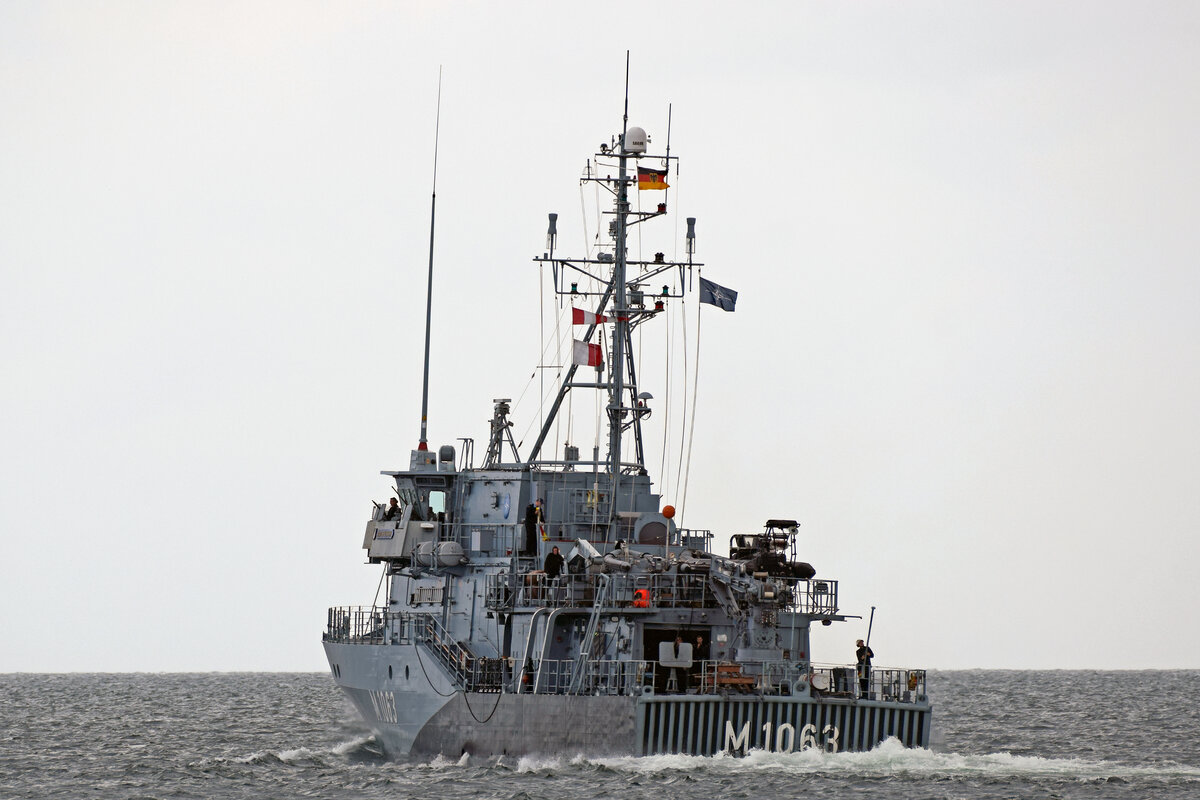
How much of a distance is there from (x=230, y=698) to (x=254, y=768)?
50.6 meters

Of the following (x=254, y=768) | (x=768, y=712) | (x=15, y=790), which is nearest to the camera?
(x=768, y=712)

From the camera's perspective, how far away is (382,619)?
42.2 meters

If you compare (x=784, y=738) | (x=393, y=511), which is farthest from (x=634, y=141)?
(x=784, y=738)

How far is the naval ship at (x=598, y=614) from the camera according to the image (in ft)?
106

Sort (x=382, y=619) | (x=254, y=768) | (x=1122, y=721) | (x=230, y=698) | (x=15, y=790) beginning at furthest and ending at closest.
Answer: (x=230, y=698), (x=1122, y=721), (x=382, y=619), (x=254, y=768), (x=15, y=790)

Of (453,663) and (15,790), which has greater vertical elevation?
(453,663)

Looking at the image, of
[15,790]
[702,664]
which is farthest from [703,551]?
[15,790]

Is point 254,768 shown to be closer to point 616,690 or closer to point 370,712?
point 370,712

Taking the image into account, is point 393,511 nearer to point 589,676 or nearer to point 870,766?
point 589,676

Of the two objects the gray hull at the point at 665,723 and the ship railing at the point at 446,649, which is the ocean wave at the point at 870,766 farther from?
the ship railing at the point at 446,649

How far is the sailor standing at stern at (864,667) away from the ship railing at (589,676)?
393 cm

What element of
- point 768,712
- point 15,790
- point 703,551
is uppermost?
point 703,551

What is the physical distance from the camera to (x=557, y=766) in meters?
33.0

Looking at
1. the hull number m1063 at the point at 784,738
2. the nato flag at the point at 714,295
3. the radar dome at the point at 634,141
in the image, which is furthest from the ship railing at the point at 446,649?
the radar dome at the point at 634,141
